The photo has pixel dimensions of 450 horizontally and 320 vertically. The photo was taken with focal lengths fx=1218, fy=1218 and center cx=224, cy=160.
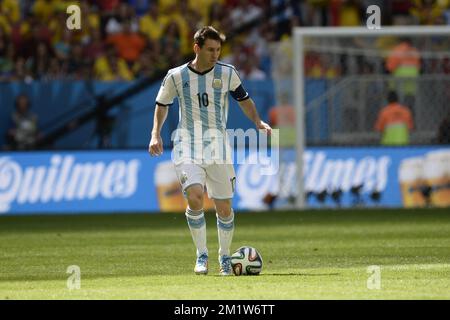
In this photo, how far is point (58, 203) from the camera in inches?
826

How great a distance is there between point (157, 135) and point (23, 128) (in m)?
10.7

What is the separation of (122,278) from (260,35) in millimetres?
14030

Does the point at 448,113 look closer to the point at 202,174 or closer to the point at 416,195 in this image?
the point at 416,195

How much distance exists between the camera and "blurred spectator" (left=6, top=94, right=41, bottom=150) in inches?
842

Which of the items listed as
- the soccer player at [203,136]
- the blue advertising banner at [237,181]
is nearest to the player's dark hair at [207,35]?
the soccer player at [203,136]

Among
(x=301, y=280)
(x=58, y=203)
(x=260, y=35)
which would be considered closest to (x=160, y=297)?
(x=301, y=280)

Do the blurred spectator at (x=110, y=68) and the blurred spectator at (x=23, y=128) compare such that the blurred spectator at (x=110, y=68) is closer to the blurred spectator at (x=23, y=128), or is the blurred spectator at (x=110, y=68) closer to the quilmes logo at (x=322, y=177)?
the blurred spectator at (x=23, y=128)

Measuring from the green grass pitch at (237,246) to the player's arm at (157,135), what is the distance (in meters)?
1.14

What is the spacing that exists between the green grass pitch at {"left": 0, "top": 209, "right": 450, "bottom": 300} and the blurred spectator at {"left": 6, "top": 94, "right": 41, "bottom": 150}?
191 cm

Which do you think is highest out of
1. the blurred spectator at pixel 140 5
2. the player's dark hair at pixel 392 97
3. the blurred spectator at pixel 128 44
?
the blurred spectator at pixel 140 5

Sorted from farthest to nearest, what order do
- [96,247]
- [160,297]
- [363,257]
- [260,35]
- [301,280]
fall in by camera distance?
[260,35] < [96,247] < [363,257] < [301,280] < [160,297]

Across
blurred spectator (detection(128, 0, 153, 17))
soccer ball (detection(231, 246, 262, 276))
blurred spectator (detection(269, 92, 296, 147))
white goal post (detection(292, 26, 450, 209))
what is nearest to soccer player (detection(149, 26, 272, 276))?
soccer ball (detection(231, 246, 262, 276))

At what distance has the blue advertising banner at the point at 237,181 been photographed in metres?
20.9

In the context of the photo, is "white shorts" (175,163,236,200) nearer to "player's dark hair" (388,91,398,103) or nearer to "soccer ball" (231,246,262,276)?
"soccer ball" (231,246,262,276)
